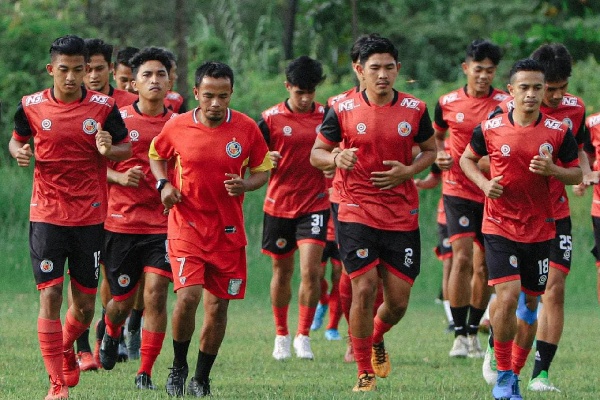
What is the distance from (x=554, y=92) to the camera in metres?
10.4

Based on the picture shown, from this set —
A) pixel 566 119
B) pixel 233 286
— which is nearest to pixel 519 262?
pixel 566 119

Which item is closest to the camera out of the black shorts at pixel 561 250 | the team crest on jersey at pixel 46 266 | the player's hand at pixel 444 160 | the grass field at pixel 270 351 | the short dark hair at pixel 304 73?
the team crest on jersey at pixel 46 266

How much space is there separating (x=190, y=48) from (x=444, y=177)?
20.7 metres

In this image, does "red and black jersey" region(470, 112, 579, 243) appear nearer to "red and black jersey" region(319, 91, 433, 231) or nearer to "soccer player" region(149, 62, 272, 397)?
"red and black jersey" region(319, 91, 433, 231)

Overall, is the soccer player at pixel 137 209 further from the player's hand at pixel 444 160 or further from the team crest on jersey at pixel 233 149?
the player's hand at pixel 444 160

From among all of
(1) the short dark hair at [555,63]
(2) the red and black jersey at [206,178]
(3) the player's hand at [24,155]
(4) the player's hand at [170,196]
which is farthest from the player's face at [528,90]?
(3) the player's hand at [24,155]

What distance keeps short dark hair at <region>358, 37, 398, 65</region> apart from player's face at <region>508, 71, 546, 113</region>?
3.57ft

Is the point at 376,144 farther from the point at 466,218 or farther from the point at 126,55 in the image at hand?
the point at 126,55

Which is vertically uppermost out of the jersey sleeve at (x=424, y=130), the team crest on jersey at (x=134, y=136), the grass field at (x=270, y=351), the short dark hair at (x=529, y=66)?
the short dark hair at (x=529, y=66)

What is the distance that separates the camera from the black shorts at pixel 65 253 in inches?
350

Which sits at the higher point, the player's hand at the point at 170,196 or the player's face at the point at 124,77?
the player's face at the point at 124,77

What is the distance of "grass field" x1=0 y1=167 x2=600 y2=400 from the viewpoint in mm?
9594

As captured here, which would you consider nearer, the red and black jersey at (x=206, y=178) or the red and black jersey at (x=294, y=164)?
the red and black jersey at (x=206, y=178)

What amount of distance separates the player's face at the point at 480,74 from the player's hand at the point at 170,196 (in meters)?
4.30
